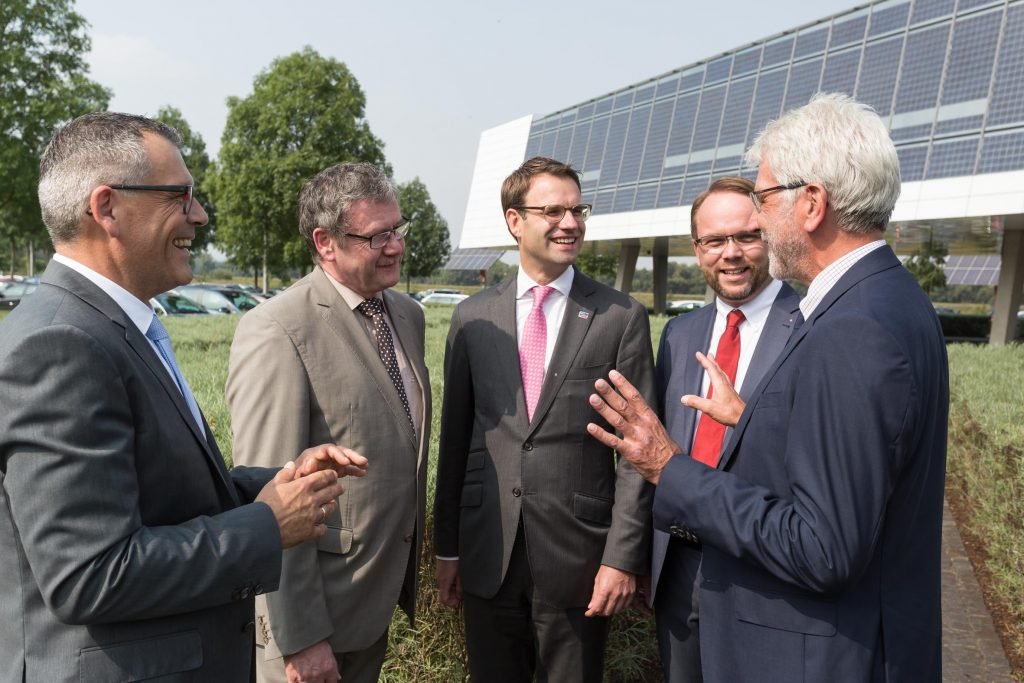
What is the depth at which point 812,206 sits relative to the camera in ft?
6.75

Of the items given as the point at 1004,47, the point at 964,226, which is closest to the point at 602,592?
the point at 1004,47

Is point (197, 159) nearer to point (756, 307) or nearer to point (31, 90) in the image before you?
point (31, 90)

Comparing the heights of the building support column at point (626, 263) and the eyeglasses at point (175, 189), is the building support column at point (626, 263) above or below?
above

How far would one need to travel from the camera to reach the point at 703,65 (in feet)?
114

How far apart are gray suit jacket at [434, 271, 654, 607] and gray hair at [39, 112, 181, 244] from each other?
5.36ft

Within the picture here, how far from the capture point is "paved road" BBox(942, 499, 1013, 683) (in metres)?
4.47

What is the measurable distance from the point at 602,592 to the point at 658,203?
31.0m

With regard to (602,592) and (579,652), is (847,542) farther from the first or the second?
(579,652)

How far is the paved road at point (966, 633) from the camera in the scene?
447 centimetres

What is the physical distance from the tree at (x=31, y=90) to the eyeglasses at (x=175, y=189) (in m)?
26.5

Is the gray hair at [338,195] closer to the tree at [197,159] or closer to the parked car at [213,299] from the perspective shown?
the parked car at [213,299]

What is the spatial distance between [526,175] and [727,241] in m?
0.90

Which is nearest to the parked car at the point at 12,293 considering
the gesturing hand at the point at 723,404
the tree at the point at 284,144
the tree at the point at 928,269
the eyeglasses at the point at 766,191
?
the tree at the point at 284,144

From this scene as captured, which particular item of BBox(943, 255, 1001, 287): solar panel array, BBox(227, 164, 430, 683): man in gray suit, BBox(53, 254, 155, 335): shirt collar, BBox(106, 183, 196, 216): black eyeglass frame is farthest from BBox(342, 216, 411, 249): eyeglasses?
BBox(943, 255, 1001, 287): solar panel array
